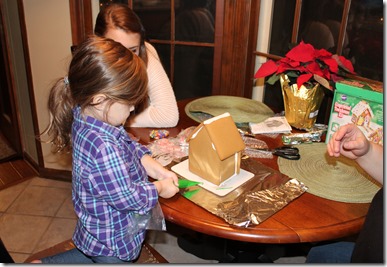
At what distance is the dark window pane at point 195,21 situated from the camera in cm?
219

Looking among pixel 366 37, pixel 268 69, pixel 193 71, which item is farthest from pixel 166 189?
pixel 193 71

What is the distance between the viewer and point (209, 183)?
115 cm

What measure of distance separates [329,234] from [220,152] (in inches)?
14.0

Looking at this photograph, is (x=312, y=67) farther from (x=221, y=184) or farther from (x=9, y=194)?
(x=9, y=194)

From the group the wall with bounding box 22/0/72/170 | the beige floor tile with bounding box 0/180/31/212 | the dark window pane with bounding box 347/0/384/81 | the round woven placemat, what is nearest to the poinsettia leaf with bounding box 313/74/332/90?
the round woven placemat

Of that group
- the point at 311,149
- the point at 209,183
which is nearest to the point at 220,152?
the point at 209,183

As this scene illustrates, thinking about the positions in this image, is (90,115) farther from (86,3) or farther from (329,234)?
(86,3)

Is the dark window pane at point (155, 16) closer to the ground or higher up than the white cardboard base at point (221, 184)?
higher up

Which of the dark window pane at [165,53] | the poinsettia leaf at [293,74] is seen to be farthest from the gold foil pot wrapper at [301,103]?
the dark window pane at [165,53]

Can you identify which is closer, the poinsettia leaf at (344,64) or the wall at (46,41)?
the poinsettia leaf at (344,64)

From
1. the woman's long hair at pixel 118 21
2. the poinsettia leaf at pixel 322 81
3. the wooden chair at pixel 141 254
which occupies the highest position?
the woman's long hair at pixel 118 21

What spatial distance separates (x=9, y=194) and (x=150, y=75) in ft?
4.92

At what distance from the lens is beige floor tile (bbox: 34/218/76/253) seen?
213 centimetres

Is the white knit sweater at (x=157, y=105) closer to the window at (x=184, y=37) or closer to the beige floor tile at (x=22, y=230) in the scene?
the window at (x=184, y=37)
